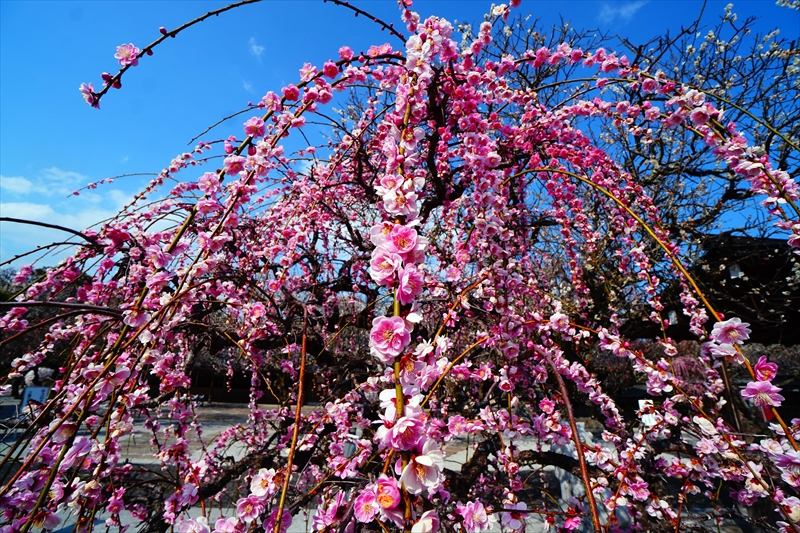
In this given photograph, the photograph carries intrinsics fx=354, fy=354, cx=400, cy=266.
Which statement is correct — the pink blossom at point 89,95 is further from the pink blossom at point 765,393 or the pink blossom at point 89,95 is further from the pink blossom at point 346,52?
the pink blossom at point 765,393

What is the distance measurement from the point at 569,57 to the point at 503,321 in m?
1.75

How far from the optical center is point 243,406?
13.1 m

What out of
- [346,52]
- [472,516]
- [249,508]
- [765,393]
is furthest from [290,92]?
[765,393]

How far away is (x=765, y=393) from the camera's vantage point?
1.24 metres

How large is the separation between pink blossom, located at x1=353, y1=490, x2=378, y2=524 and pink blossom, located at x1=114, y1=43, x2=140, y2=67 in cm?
167

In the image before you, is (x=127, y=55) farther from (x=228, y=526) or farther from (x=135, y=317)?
(x=228, y=526)

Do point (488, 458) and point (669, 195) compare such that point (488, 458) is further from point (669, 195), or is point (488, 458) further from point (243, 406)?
point (243, 406)

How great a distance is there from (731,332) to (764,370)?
8.8 inches

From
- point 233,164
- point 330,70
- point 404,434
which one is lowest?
point 404,434

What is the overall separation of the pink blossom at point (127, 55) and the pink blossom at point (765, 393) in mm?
2528

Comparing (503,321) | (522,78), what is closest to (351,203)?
(503,321)

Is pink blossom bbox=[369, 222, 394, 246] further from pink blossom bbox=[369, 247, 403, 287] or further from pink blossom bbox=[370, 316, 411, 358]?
pink blossom bbox=[370, 316, 411, 358]

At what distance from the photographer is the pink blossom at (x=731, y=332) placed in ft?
4.04

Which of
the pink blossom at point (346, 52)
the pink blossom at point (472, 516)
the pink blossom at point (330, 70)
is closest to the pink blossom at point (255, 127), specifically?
the pink blossom at point (330, 70)
